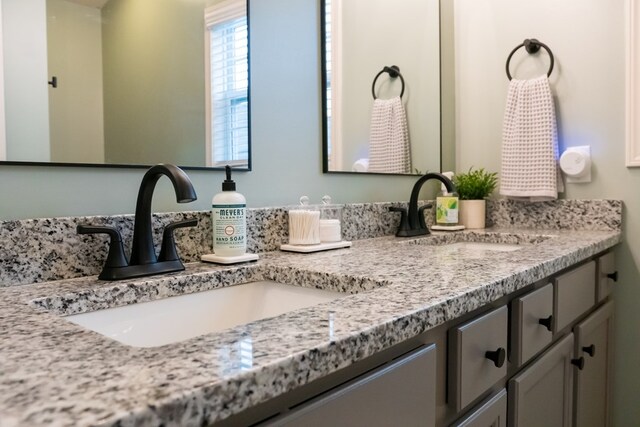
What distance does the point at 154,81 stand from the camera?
97 cm

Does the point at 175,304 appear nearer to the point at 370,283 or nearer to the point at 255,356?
the point at 370,283

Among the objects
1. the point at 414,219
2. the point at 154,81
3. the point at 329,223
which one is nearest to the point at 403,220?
the point at 414,219

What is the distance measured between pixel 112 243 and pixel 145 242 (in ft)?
0.18

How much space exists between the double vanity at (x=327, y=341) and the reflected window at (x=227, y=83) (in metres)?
0.17

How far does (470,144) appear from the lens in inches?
75.9

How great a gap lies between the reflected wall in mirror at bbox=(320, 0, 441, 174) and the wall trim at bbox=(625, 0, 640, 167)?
2.09 ft

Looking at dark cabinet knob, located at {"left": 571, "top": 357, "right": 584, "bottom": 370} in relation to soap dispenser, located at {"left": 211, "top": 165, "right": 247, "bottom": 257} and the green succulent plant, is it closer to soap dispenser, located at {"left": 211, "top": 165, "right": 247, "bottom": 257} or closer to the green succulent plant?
the green succulent plant

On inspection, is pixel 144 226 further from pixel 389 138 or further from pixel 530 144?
pixel 530 144

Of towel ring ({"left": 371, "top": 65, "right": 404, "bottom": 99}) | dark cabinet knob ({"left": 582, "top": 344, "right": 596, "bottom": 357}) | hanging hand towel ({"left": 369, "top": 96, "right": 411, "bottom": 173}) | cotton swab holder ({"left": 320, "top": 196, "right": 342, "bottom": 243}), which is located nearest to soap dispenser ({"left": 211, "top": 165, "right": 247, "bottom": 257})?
cotton swab holder ({"left": 320, "top": 196, "right": 342, "bottom": 243})

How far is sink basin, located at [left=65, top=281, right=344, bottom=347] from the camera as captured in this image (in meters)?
0.72

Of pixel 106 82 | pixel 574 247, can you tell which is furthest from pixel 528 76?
pixel 106 82

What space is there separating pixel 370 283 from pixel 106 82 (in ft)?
2.02

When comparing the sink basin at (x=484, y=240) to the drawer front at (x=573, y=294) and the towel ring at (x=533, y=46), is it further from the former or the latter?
the towel ring at (x=533, y=46)

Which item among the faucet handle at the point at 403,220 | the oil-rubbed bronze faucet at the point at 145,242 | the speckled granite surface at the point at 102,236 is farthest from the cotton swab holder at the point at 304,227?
the faucet handle at the point at 403,220
